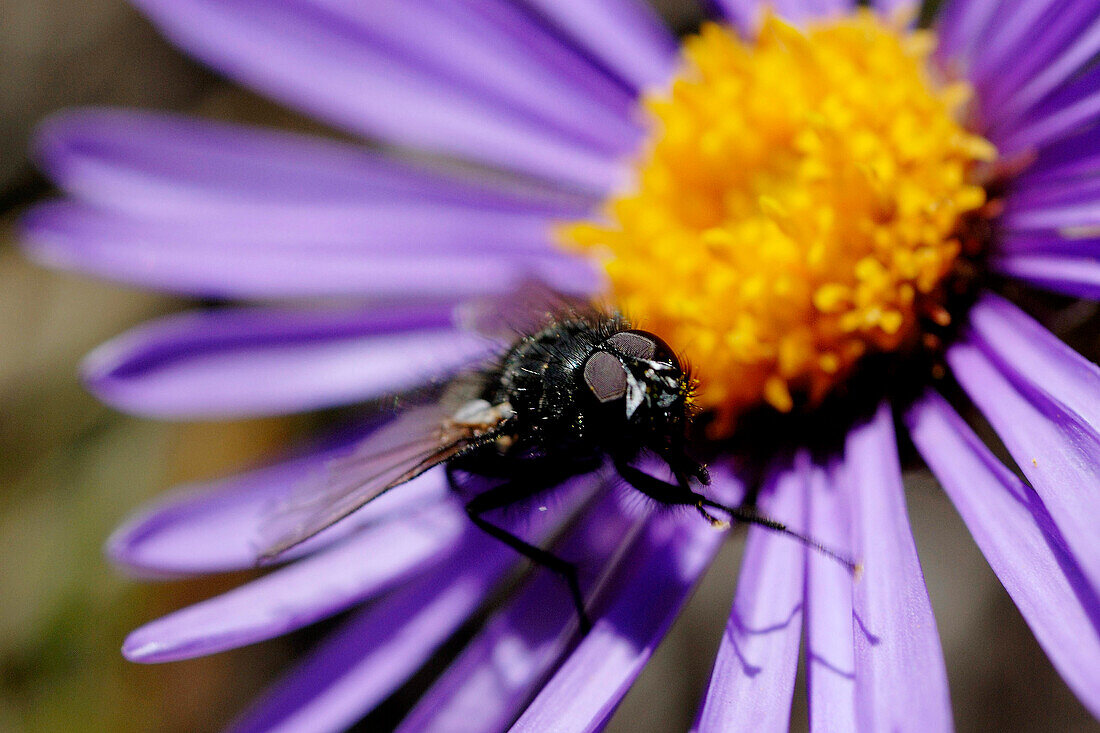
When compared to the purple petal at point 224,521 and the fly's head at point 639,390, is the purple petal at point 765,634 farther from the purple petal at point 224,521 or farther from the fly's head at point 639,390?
the purple petal at point 224,521

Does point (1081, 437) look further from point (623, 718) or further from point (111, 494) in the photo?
point (111, 494)

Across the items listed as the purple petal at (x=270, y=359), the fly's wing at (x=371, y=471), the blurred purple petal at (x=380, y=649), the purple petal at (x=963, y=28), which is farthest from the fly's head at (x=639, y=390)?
the purple petal at (x=963, y=28)

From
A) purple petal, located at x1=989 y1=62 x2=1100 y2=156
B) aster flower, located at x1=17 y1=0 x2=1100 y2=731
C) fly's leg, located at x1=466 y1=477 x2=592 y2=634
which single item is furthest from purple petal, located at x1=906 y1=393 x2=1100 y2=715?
fly's leg, located at x1=466 y1=477 x2=592 y2=634

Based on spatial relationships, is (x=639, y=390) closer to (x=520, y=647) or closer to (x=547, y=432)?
(x=547, y=432)

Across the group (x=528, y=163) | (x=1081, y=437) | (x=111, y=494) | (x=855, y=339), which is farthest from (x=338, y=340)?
(x=1081, y=437)

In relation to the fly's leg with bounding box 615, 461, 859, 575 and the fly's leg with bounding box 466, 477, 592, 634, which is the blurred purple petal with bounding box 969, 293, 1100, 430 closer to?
the fly's leg with bounding box 615, 461, 859, 575
